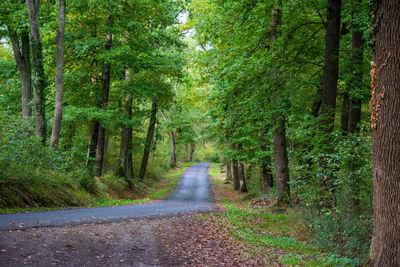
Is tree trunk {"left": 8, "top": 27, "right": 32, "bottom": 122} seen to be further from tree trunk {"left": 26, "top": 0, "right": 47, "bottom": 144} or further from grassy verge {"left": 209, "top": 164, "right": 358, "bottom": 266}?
grassy verge {"left": 209, "top": 164, "right": 358, "bottom": 266}

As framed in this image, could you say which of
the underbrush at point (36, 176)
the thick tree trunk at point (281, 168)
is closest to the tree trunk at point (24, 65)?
the underbrush at point (36, 176)

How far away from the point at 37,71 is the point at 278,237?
1211 cm

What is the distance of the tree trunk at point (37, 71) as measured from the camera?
12.8m

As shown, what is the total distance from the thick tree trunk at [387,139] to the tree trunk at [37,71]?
12.9 meters

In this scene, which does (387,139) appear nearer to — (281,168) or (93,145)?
(281,168)

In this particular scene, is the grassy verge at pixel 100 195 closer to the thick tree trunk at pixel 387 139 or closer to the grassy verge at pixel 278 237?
the grassy verge at pixel 278 237

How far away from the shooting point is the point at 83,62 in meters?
16.7

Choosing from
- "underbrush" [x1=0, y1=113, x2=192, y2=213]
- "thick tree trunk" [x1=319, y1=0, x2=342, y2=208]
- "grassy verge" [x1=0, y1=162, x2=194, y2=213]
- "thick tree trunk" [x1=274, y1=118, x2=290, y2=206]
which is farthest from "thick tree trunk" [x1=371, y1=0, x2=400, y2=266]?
"underbrush" [x1=0, y1=113, x2=192, y2=213]

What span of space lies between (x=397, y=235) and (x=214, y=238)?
15.3 feet

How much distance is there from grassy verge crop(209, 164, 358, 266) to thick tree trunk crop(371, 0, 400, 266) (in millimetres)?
1609

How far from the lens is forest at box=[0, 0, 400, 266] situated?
488cm

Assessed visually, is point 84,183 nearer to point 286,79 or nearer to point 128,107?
point 128,107

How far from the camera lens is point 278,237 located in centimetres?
887

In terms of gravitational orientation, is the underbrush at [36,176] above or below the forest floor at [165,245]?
above
